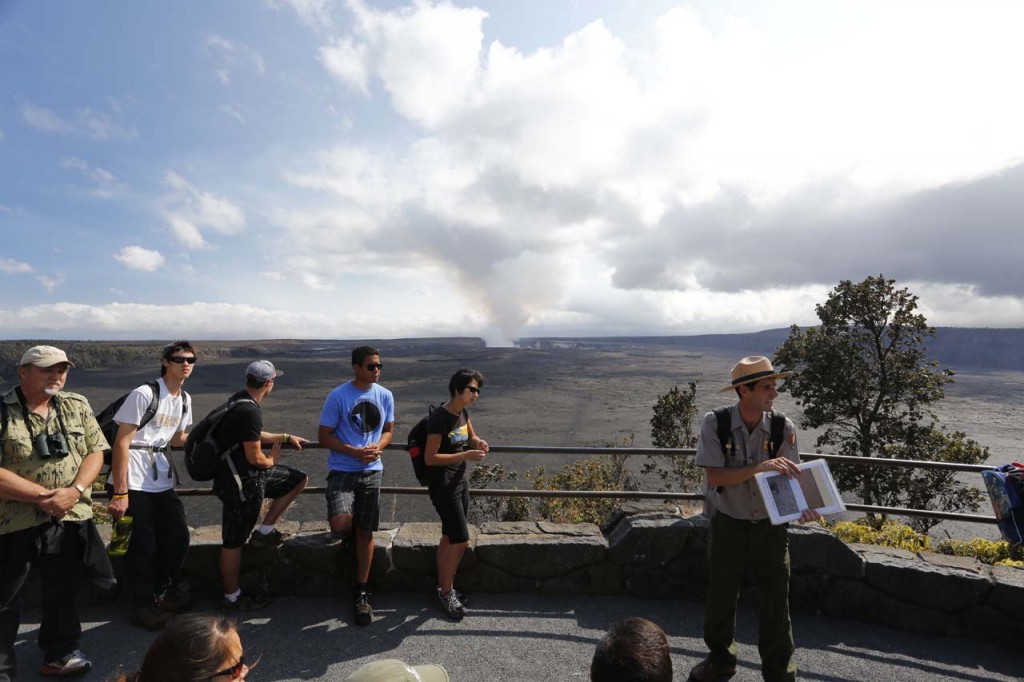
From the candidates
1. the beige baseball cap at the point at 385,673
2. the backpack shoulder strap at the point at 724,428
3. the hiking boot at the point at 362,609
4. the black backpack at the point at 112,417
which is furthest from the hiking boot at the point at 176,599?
the backpack shoulder strap at the point at 724,428

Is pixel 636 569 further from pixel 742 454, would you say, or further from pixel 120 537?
pixel 120 537

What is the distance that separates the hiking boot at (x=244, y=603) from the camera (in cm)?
398

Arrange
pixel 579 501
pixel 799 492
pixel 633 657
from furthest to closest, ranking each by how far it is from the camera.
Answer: pixel 579 501 < pixel 799 492 < pixel 633 657

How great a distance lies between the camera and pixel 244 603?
399cm

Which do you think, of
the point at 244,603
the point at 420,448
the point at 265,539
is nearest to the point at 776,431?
the point at 420,448

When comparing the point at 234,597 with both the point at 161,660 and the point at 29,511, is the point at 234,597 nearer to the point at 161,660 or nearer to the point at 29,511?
the point at 29,511

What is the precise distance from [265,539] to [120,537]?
3.17 ft

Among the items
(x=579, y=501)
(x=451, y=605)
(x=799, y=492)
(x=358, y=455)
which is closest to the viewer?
(x=799, y=492)

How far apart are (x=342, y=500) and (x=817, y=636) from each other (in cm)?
365

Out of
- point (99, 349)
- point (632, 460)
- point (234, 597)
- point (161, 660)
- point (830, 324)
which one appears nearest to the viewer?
point (161, 660)

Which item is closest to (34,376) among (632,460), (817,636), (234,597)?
(234,597)

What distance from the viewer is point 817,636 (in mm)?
3807

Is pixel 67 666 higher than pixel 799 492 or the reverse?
the reverse

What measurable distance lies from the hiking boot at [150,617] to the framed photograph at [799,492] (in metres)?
4.07
